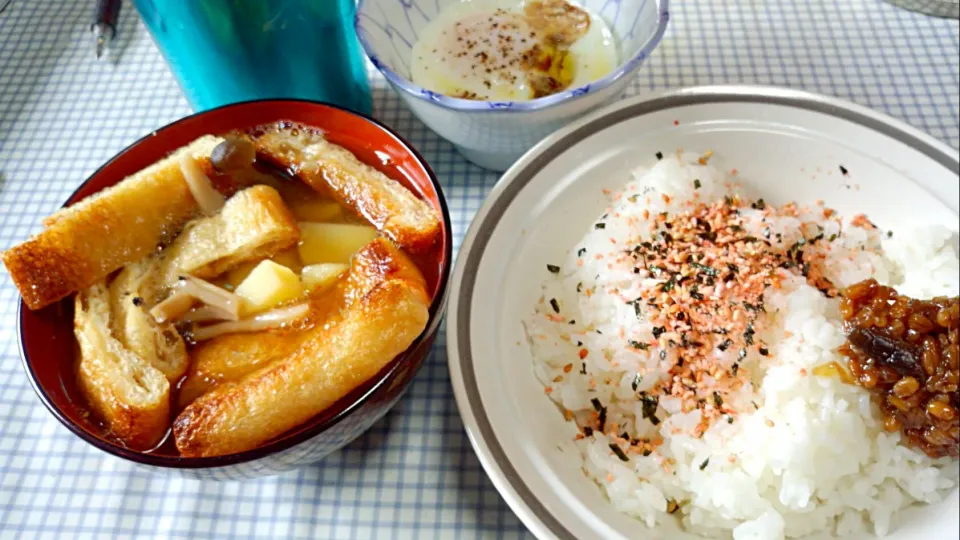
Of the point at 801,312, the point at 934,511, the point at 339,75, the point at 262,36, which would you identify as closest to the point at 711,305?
the point at 801,312

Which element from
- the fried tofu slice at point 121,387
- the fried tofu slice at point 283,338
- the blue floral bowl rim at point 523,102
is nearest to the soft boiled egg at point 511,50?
the blue floral bowl rim at point 523,102

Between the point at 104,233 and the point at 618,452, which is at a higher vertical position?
the point at 104,233

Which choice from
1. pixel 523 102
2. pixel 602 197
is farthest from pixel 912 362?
pixel 523 102

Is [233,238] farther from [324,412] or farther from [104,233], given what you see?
[324,412]

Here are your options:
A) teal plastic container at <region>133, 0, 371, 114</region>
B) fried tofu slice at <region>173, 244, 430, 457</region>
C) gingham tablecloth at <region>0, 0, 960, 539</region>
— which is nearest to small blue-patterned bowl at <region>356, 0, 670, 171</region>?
teal plastic container at <region>133, 0, 371, 114</region>

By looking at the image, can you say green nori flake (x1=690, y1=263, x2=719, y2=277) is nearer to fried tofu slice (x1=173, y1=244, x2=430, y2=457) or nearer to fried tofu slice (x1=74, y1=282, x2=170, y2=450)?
fried tofu slice (x1=173, y1=244, x2=430, y2=457)

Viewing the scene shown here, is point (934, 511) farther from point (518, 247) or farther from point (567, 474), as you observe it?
point (518, 247)

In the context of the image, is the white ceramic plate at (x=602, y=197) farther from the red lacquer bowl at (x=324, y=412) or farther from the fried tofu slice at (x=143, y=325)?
the fried tofu slice at (x=143, y=325)
